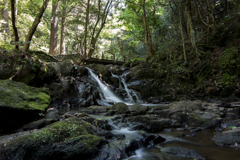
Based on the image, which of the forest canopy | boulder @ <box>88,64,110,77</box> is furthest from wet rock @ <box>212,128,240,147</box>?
boulder @ <box>88,64,110,77</box>

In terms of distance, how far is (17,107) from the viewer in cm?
370

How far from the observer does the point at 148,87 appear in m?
11.0

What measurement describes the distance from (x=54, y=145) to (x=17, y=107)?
6.15ft

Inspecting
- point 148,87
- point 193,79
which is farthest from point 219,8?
point 148,87

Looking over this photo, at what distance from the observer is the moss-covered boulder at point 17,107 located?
140 inches

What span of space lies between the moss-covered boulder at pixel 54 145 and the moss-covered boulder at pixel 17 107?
140 centimetres

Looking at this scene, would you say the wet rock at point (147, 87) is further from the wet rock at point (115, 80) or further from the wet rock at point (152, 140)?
the wet rock at point (152, 140)

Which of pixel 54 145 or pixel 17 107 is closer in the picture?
pixel 54 145

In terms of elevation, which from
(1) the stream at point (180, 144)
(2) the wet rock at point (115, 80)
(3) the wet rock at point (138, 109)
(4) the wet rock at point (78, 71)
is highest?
(4) the wet rock at point (78, 71)

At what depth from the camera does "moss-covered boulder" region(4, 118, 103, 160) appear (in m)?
2.39

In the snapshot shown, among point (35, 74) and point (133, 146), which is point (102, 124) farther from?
point (35, 74)

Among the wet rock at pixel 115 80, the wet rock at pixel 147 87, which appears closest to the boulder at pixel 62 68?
the wet rock at pixel 115 80

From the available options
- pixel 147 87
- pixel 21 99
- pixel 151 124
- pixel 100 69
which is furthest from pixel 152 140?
pixel 100 69

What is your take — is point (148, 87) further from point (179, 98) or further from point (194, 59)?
point (194, 59)
